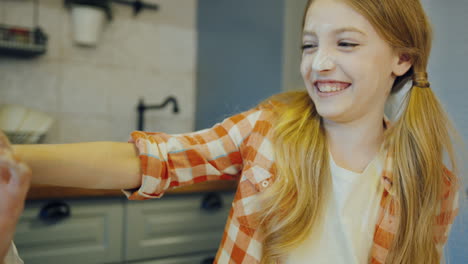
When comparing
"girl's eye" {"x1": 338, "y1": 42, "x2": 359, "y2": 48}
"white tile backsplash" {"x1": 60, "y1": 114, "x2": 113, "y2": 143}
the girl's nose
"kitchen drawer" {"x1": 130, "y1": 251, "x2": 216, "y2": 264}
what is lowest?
"kitchen drawer" {"x1": 130, "y1": 251, "x2": 216, "y2": 264}

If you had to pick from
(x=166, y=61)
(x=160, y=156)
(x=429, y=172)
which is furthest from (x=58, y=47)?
(x=429, y=172)

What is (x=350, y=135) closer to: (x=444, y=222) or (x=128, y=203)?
(x=444, y=222)

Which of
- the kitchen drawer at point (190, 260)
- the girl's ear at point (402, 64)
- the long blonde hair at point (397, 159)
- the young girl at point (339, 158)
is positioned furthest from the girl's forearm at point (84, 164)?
the kitchen drawer at point (190, 260)

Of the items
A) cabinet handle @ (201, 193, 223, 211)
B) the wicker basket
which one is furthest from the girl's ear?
the wicker basket

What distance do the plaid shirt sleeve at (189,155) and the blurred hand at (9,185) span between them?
25 centimetres

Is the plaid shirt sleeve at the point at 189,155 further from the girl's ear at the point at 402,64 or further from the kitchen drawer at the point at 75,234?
the kitchen drawer at the point at 75,234

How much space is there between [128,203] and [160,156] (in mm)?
657

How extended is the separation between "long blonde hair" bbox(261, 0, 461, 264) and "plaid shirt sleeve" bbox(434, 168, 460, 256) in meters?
0.02

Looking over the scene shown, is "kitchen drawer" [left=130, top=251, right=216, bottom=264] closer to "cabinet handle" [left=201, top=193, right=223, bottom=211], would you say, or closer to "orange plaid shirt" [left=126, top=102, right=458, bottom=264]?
"cabinet handle" [left=201, top=193, right=223, bottom=211]

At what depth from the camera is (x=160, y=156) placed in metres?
0.66

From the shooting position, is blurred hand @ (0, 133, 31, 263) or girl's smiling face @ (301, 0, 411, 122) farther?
girl's smiling face @ (301, 0, 411, 122)

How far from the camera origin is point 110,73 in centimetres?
175

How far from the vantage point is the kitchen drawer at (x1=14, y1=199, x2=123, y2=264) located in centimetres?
113

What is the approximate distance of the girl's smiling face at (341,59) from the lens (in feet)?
2.28
